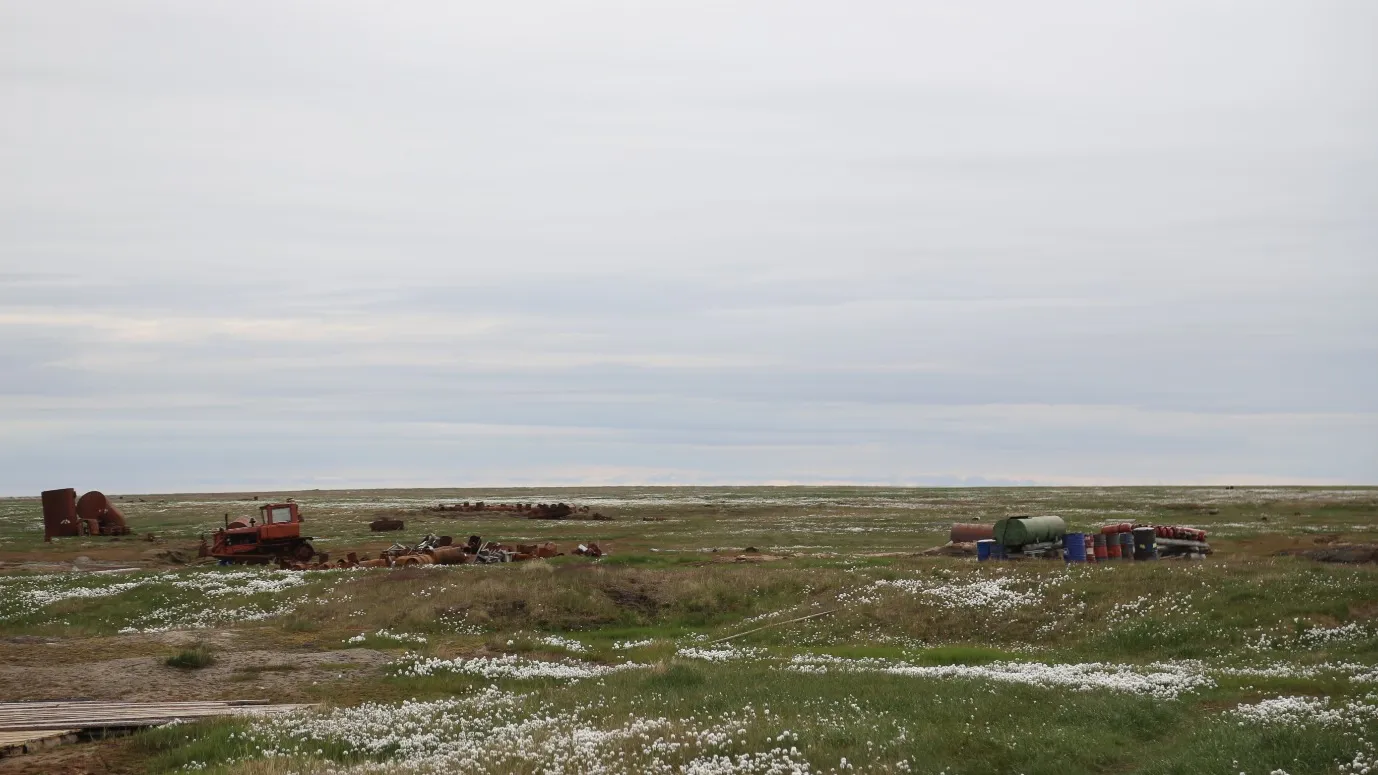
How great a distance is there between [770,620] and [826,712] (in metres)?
17.2

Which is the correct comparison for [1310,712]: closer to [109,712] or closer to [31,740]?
[31,740]

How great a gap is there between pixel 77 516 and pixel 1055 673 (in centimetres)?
8766

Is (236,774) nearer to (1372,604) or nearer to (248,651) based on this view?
(248,651)

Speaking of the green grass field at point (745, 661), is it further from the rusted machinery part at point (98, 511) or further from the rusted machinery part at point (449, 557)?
the rusted machinery part at point (98, 511)

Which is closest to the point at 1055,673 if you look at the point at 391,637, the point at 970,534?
the point at 391,637

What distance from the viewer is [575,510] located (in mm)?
108125

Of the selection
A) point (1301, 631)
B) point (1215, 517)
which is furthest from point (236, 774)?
point (1215, 517)

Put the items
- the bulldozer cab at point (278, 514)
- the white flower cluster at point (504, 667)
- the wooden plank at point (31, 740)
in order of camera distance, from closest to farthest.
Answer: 1. the wooden plank at point (31, 740)
2. the white flower cluster at point (504, 667)
3. the bulldozer cab at point (278, 514)

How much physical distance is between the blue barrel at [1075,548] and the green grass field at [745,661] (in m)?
4.78

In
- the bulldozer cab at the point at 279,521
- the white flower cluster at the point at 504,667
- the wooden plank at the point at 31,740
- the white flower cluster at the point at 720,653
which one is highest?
Result: the bulldozer cab at the point at 279,521

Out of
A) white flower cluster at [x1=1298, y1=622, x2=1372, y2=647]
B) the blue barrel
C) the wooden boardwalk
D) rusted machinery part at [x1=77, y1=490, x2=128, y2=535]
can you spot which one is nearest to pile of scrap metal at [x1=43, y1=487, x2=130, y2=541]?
rusted machinery part at [x1=77, y1=490, x2=128, y2=535]

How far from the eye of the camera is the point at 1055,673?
74.4ft

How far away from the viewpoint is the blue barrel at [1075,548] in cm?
4391

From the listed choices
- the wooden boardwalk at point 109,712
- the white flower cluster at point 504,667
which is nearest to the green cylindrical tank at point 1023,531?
the white flower cluster at point 504,667
